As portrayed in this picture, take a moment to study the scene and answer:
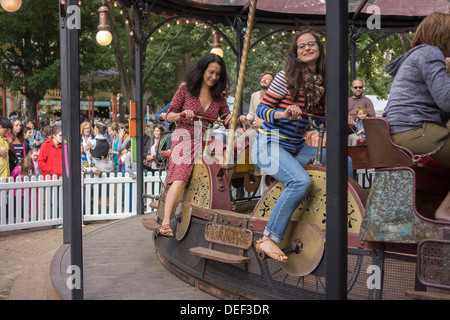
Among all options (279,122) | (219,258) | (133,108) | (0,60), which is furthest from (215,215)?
(0,60)

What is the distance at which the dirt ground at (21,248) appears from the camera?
6489mm

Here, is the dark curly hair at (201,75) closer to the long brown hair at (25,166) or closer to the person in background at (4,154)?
the person in background at (4,154)

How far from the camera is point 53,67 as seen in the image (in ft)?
73.3

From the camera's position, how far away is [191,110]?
221 inches

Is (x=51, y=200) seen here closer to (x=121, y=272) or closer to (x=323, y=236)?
A: (x=121, y=272)

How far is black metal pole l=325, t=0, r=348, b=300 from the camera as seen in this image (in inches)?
103

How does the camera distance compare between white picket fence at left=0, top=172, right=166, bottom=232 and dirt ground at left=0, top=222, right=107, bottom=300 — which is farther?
white picket fence at left=0, top=172, right=166, bottom=232

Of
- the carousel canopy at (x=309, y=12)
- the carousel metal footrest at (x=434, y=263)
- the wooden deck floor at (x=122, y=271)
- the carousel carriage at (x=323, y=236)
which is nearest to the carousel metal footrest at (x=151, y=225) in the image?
the carousel carriage at (x=323, y=236)

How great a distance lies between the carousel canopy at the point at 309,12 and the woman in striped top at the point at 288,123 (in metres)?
7.19

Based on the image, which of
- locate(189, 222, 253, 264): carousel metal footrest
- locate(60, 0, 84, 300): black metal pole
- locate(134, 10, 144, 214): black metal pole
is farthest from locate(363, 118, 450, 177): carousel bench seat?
locate(134, 10, 144, 214): black metal pole

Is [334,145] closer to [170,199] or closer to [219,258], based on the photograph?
[219,258]

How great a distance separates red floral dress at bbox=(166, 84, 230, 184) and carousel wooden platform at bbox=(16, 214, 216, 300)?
1.11m

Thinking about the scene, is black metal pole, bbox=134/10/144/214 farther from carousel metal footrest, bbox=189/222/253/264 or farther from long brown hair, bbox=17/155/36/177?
carousel metal footrest, bbox=189/222/253/264
